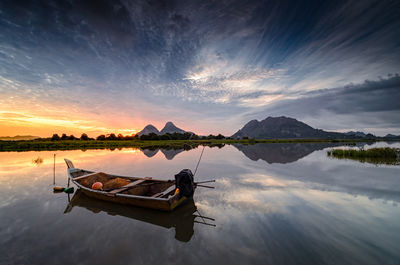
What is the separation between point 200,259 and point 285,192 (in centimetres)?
678

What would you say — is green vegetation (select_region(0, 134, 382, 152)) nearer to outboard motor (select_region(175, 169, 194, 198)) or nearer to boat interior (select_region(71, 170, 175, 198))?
boat interior (select_region(71, 170, 175, 198))

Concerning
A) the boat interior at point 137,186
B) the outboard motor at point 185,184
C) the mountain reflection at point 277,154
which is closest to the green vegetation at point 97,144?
the mountain reflection at point 277,154

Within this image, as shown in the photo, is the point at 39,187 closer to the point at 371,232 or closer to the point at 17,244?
the point at 17,244

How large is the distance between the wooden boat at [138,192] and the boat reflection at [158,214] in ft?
1.02

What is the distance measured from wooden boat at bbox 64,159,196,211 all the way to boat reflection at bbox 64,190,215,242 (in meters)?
0.31

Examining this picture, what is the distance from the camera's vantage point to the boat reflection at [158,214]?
225 inches

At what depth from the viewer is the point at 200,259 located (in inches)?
164

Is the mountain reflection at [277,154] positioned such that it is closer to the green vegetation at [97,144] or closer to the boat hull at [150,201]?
the boat hull at [150,201]

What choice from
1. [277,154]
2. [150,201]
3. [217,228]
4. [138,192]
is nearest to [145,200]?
[150,201]

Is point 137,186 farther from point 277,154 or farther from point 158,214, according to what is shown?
point 277,154

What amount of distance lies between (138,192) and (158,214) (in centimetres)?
222

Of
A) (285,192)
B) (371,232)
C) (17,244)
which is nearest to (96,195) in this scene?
(17,244)

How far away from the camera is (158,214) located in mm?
6707

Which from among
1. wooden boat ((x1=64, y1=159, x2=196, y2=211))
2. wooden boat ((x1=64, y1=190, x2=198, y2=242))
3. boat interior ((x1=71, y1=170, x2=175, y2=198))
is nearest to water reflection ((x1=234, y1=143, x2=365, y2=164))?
boat interior ((x1=71, y1=170, x2=175, y2=198))
